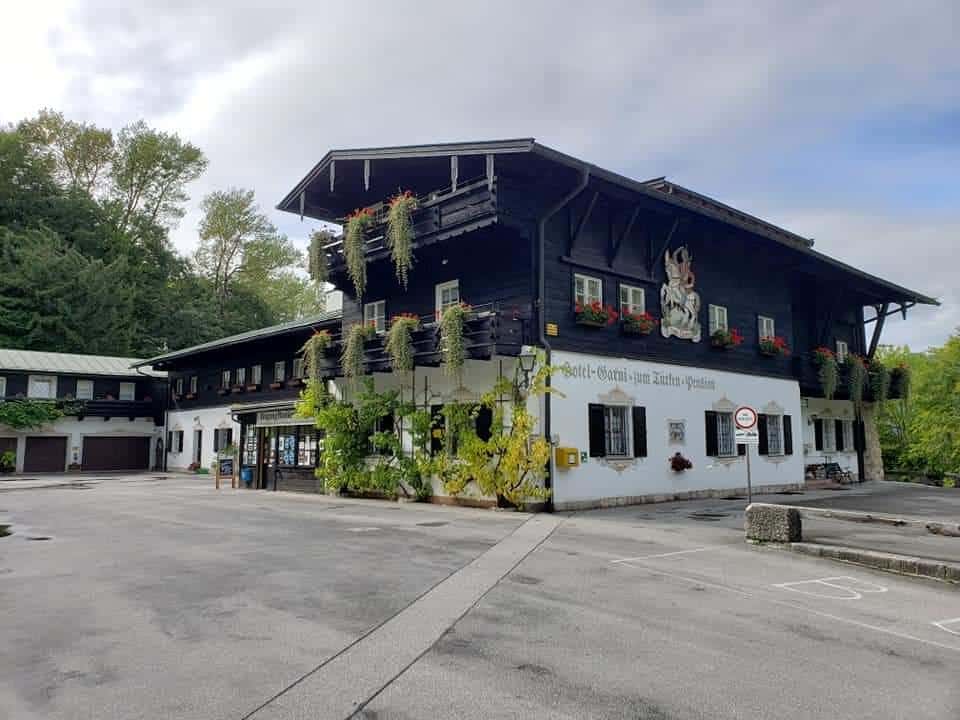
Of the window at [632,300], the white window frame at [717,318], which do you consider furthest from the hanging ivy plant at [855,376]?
the window at [632,300]

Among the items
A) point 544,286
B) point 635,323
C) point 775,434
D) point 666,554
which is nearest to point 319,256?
point 544,286

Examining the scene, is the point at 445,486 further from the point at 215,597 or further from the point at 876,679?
the point at 876,679

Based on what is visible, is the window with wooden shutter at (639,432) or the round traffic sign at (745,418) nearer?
the round traffic sign at (745,418)

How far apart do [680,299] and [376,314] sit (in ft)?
29.2

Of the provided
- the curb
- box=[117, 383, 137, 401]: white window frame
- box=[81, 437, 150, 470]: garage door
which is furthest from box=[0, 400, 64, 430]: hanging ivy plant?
the curb

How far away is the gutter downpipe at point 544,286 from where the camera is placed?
1647cm

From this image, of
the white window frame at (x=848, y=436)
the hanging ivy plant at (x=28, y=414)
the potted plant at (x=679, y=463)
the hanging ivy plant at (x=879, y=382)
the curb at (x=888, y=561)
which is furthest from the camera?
the hanging ivy plant at (x=28, y=414)

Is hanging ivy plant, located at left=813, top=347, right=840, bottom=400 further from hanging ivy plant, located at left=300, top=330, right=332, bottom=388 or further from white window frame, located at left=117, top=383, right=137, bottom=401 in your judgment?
white window frame, located at left=117, top=383, right=137, bottom=401

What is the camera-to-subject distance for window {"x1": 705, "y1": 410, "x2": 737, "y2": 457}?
20.9m

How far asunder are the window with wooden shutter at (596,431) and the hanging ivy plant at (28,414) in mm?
32338

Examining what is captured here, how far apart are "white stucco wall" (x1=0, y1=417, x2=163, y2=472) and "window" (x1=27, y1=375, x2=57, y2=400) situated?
4.91 ft

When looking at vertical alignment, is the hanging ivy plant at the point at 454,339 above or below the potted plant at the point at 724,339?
below

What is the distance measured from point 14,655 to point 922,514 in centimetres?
1741

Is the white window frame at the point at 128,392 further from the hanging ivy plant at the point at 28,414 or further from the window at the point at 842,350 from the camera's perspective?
the window at the point at 842,350
